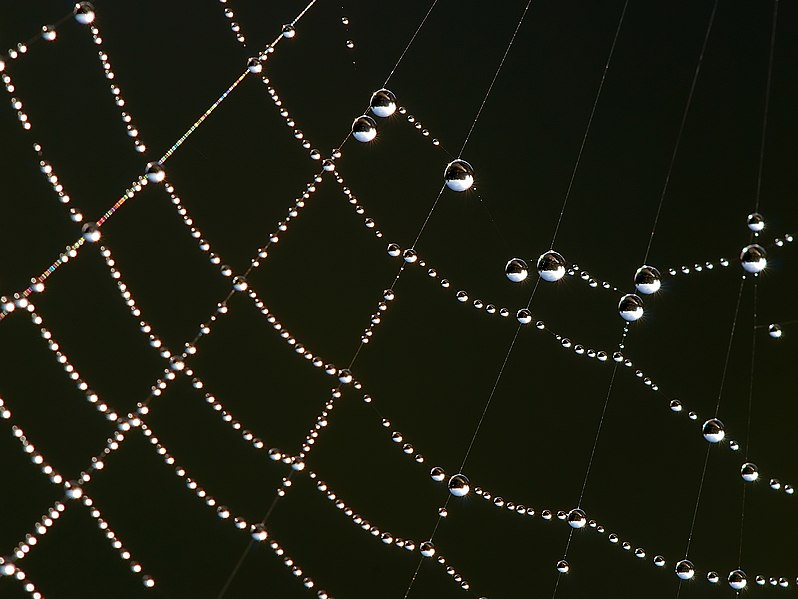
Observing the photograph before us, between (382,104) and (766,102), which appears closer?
(382,104)

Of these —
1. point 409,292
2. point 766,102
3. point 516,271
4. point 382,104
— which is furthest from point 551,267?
point 766,102

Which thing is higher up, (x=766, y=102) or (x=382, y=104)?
(x=766, y=102)

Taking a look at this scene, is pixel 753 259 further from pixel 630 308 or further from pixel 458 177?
pixel 458 177

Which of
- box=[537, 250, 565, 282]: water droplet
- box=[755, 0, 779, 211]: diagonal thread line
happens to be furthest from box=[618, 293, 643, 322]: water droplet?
box=[755, 0, 779, 211]: diagonal thread line

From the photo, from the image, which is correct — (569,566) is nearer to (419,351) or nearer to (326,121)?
(419,351)

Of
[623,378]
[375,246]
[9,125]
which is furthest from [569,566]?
[9,125]

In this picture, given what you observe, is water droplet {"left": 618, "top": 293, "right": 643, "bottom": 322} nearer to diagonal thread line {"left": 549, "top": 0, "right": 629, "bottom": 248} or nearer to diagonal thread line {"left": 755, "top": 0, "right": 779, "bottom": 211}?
diagonal thread line {"left": 549, "top": 0, "right": 629, "bottom": 248}

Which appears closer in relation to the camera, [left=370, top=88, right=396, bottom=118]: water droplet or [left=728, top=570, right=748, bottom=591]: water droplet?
[left=370, top=88, right=396, bottom=118]: water droplet

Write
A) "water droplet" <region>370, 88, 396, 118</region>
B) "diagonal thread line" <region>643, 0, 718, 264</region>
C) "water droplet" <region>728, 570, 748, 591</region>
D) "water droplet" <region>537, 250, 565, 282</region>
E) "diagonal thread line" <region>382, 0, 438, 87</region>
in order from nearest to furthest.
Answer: "water droplet" <region>370, 88, 396, 118</region>, "water droplet" <region>537, 250, 565, 282</region>, "water droplet" <region>728, 570, 748, 591</region>, "diagonal thread line" <region>382, 0, 438, 87</region>, "diagonal thread line" <region>643, 0, 718, 264</region>
